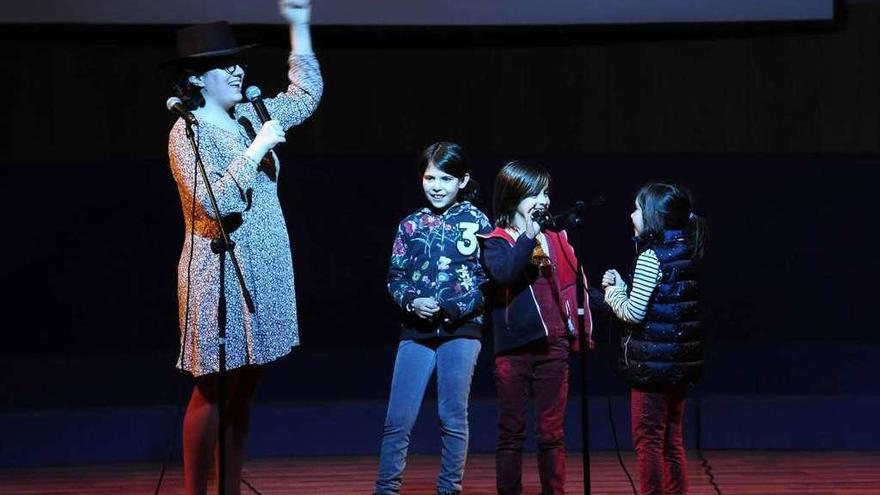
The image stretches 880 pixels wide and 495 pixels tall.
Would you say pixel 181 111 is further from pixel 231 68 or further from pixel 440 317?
pixel 440 317

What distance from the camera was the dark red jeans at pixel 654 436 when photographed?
4.07m

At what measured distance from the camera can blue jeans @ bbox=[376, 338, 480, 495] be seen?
409 cm

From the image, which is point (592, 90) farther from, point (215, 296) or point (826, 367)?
point (215, 296)

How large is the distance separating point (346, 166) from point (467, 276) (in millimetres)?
1992

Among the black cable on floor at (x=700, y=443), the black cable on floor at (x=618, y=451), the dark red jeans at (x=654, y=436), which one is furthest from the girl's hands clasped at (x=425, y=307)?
the black cable on floor at (x=700, y=443)

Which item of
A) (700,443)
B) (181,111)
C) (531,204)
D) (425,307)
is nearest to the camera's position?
(181,111)

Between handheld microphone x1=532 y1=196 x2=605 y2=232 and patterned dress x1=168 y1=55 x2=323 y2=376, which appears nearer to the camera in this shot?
Answer: patterned dress x1=168 y1=55 x2=323 y2=376

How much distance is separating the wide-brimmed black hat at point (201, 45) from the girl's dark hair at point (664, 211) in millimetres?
1367

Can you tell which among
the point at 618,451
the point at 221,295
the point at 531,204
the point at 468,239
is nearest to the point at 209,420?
the point at 221,295

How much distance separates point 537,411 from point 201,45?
1.62 m

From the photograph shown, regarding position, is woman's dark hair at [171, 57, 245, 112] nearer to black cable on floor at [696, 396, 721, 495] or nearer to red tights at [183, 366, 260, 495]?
red tights at [183, 366, 260, 495]

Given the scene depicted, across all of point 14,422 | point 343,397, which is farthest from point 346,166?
point 14,422

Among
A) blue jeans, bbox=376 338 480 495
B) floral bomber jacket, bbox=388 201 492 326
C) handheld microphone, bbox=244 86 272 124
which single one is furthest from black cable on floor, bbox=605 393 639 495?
handheld microphone, bbox=244 86 272 124

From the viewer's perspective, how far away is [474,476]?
5.15m
